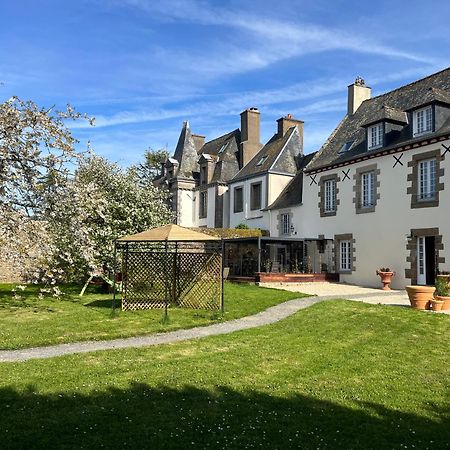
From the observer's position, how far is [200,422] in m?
4.87

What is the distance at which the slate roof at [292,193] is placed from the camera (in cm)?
2692

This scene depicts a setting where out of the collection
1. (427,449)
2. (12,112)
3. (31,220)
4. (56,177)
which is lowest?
(427,449)

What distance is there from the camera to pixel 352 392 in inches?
238

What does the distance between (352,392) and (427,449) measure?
1668 millimetres

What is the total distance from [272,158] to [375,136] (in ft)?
34.0

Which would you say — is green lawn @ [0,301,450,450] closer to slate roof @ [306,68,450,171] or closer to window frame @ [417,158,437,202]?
window frame @ [417,158,437,202]

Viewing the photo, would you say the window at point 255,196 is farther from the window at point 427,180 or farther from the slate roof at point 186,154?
the window at point 427,180

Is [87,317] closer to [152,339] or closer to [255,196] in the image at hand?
[152,339]

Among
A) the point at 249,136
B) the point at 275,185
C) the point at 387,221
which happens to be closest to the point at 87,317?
the point at 387,221

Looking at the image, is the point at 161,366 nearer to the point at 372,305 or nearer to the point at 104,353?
the point at 104,353

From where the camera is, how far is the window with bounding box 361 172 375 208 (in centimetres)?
2095

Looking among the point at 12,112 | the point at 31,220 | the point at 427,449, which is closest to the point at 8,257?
the point at 31,220

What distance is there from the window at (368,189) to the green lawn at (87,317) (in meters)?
7.40

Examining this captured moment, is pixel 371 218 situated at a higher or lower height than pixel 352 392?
higher
